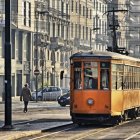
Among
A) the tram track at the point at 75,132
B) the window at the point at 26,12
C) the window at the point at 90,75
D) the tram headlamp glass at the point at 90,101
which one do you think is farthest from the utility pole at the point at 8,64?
the window at the point at 26,12

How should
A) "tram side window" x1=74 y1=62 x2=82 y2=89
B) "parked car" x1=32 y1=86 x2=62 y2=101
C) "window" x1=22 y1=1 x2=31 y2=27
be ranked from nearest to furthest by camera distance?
"tram side window" x1=74 y1=62 x2=82 y2=89 → "parked car" x1=32 y1=86 x2=62 y2=101 → "window" x1=22 y1=1 x2=31 y2=27

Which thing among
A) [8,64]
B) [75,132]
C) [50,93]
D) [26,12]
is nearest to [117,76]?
[75,132]

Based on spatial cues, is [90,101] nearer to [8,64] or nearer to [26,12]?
[8,64]

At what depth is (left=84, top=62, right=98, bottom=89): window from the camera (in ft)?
93.5

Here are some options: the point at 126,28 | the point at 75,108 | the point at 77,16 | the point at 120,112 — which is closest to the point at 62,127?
the point at 75,108

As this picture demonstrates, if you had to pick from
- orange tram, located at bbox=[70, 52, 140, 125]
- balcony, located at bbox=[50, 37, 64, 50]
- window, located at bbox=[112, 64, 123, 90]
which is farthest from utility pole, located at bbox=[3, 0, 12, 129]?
balcony, located at bbox=[50, 37, 64, 50]

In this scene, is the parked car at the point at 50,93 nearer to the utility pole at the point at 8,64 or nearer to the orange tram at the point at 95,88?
the orange tram at the point at 95,88

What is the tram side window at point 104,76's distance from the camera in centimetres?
2856

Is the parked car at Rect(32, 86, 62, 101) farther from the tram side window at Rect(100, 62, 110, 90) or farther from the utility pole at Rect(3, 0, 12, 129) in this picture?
the utility pole at Rect(3, 0, 12, 129)

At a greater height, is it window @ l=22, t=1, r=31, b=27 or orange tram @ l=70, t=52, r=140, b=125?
window @ l=22, t=1, r=31, b=27

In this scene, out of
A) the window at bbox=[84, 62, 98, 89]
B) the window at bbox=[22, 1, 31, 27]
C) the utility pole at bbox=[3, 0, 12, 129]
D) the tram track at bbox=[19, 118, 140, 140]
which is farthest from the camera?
the window at bbox=[22, 1, 31, 27]

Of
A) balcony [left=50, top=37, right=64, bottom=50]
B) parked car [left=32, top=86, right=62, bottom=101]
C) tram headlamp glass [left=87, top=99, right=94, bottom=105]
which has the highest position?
balcony [left=50, top=37, right=64, bottom=50]

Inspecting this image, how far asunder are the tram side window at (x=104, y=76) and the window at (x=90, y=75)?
0.26m

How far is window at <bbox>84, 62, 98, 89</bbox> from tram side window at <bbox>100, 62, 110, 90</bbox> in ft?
0.84
